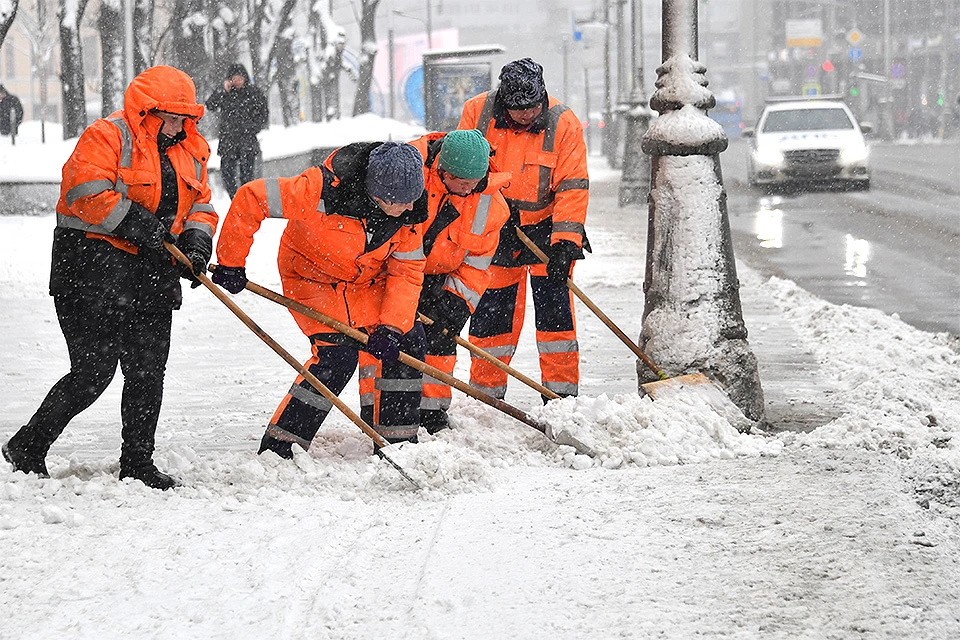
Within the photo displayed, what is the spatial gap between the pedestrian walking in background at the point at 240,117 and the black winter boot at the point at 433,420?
27.2 feet

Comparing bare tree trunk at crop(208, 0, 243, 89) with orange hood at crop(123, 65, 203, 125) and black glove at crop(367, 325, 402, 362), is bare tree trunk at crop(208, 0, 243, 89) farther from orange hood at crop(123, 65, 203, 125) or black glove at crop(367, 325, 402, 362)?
orange hood at crop(123, 65, 203, 125)

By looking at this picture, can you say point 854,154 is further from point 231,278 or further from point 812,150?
point 231,278

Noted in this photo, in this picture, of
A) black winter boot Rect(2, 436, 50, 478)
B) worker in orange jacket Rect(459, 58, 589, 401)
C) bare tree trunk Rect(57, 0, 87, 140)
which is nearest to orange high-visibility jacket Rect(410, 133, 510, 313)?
worker in orange jacket Rect(459, 58, 589, 401)

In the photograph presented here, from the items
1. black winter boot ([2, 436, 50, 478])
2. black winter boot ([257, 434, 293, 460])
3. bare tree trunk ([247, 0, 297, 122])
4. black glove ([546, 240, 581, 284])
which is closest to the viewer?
black winter boot ([2, 436, 50, 478])

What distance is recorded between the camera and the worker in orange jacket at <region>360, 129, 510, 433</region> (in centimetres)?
486

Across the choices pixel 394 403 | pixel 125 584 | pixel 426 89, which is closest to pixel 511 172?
pixel 394 403

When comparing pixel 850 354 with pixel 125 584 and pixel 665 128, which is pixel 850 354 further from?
pixel 125 584

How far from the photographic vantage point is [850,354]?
7160mm

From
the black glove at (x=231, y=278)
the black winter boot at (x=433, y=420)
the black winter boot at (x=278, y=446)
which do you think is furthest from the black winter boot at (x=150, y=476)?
the black winter boot at (x=433, y=420)

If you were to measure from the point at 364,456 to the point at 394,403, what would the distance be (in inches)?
9.3

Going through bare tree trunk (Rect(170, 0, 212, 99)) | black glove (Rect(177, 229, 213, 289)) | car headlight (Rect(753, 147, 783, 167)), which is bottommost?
black glove (Rect(177, 229, 213, 289))

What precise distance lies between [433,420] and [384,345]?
89 cm

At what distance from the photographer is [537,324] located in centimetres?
604

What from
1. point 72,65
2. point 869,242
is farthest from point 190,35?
point 869,242
